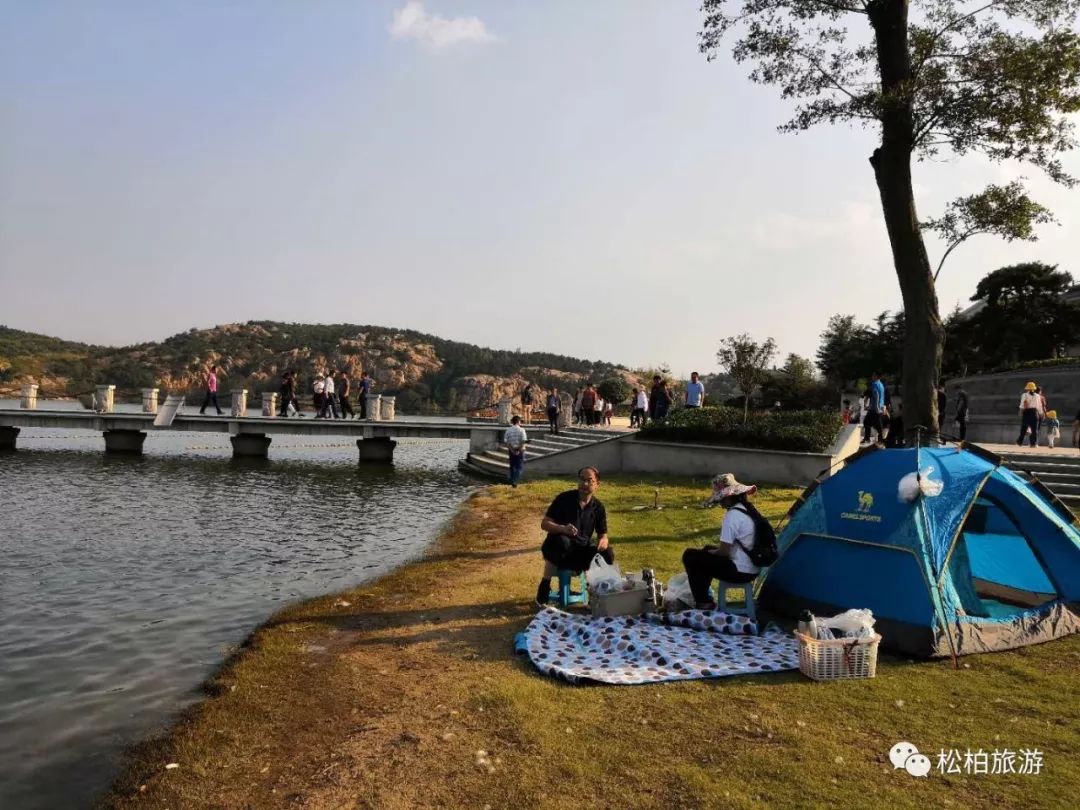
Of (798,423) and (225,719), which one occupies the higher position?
(798,423)

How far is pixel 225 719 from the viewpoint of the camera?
5777 millimetres

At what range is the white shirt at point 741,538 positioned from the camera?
7629mm

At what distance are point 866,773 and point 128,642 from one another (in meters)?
7.29

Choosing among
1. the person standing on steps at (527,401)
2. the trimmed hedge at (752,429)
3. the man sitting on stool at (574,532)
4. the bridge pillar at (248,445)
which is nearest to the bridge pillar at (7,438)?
the bridge pillar at (248,445)

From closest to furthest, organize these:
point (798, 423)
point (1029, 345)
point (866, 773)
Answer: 1. point (866, 773)
2. point (798, 423)
3. point (1029, 345)

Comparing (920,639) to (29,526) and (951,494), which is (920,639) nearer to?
(951,494)

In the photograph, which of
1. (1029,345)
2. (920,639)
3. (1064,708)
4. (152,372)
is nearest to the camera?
(1064,708)

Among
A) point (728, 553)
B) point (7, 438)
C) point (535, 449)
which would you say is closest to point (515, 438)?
point (535, 449)

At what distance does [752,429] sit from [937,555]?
46.3ft

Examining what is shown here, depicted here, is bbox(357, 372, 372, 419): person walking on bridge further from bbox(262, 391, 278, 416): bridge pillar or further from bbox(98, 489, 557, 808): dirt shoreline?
bbox(98, 489, 557, 808): dirt shoreline

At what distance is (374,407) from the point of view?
33531 millimetres

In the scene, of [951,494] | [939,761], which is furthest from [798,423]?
[939,761]

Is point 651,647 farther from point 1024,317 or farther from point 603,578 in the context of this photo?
point 1024,317

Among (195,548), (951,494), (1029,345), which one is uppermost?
(1029,345)
